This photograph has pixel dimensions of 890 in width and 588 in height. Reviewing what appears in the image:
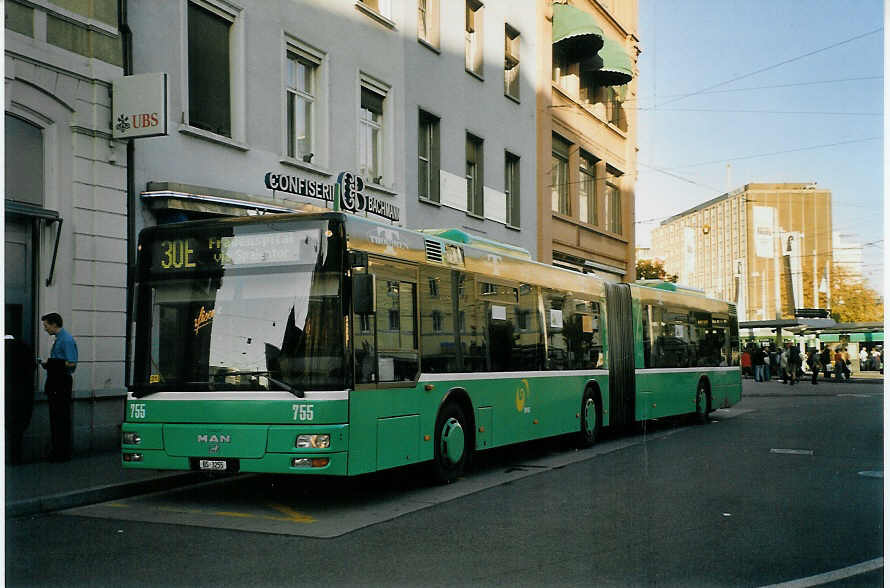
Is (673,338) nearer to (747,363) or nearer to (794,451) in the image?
(794,451)

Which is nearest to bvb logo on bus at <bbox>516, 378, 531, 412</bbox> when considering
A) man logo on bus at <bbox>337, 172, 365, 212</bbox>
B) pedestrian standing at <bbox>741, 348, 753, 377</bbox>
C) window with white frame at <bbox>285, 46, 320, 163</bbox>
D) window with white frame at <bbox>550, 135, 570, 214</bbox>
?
man logo on bus at <bbox>337, 172, 365, 212</bbox>

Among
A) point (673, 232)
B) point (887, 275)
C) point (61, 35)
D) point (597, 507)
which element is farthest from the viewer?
point (673, 232)

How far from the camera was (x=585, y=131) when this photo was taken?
29.7m

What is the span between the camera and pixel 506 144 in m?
26.8

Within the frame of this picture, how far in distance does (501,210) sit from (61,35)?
1502 cm

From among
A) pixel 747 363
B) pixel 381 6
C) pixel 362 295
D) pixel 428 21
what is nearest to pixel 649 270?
pixel 747 363

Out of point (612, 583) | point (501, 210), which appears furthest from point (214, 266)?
point (501, 210)

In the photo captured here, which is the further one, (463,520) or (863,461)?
(863,461)

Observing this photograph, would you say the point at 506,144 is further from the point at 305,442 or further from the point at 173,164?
the point at 305,442

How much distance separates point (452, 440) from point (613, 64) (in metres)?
17.4

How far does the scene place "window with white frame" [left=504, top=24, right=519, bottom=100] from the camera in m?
27.1

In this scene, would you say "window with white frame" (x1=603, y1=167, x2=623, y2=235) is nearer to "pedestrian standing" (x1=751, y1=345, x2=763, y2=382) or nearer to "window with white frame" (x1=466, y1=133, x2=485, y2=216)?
"window with white frame" (x1=466, y1=133, x2=485, y2=216)

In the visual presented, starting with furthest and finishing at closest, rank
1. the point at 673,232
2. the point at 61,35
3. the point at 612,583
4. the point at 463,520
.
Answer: the point at 673,232 < the point at 61,35 < the point at 463,520 < the point at 612,583

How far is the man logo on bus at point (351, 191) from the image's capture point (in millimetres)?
18219
